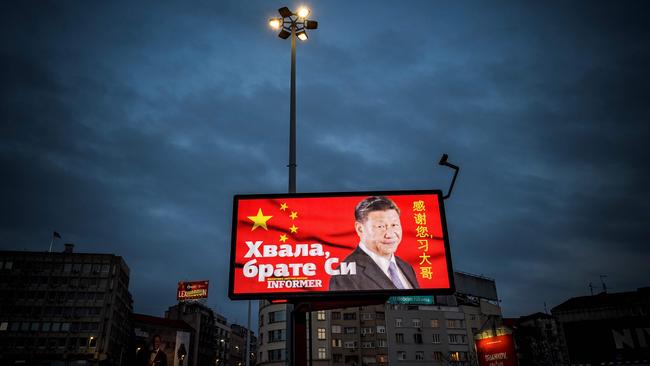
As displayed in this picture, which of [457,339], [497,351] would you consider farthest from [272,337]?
[497,351]

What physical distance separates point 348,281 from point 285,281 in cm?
151

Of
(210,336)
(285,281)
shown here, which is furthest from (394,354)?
(210,336)

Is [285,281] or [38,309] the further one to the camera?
[38,309]

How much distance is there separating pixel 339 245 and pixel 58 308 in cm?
7705

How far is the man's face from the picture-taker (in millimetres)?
10164

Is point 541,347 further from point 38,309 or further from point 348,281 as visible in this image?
point 38,309

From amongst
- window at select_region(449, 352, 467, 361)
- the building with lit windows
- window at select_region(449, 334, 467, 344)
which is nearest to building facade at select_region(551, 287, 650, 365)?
window at select_region(449, 352, 467, 361)

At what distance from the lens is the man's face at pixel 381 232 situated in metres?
10.2

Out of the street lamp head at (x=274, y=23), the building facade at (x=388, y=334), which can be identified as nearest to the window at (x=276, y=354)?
the building facade at (x=388, y=334)

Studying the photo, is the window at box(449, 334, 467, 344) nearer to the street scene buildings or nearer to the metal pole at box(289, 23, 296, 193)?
the street scene buildings

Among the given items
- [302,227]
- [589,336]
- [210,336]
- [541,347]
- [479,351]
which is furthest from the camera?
[210,336]

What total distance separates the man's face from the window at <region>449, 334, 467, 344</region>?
200 feet

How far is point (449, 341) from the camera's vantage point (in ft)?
208

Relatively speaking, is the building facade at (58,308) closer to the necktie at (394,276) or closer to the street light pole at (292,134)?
the street light pole at (292,134)
